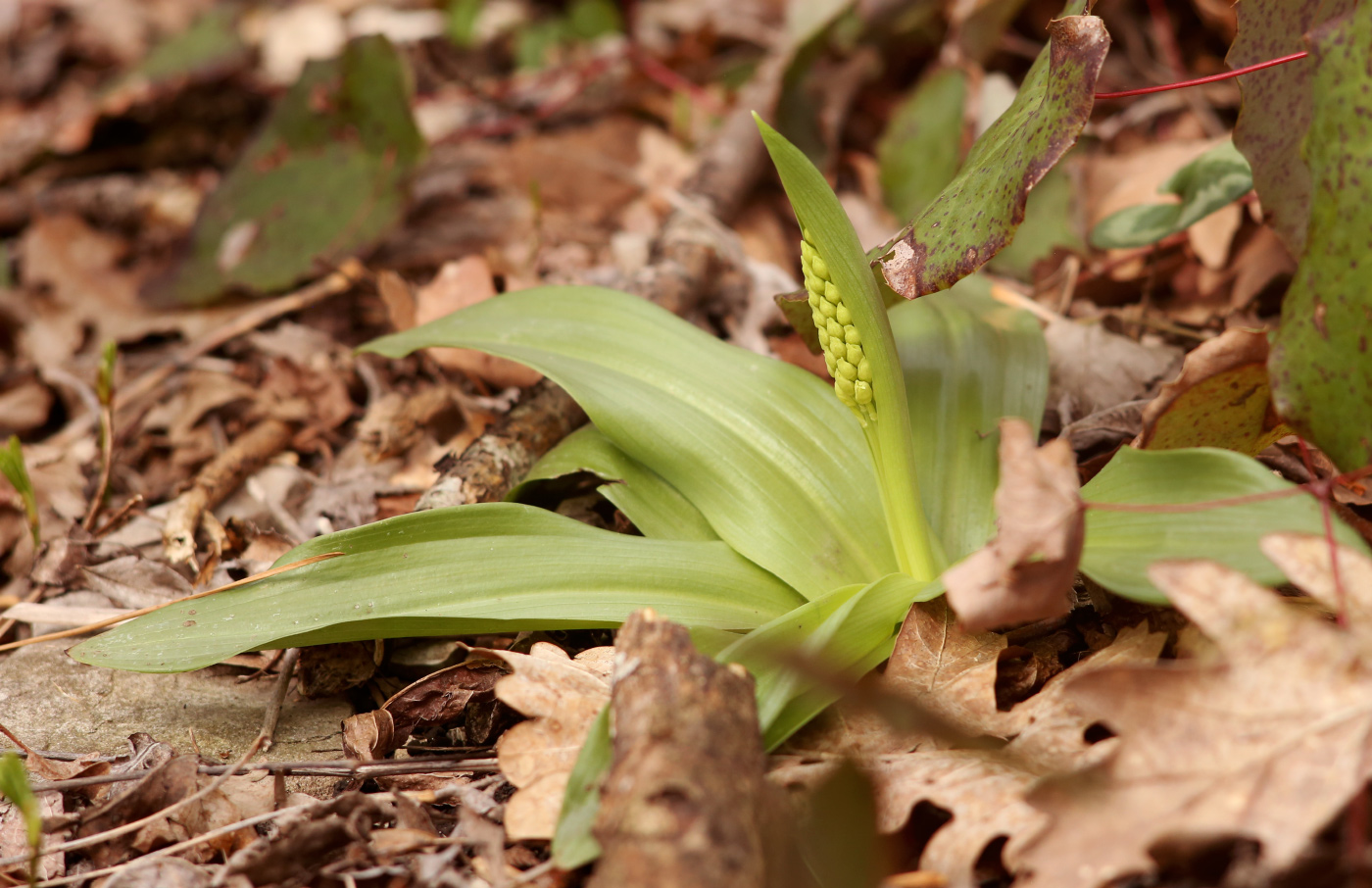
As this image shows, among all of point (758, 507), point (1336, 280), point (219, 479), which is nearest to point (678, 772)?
point (758, 507)

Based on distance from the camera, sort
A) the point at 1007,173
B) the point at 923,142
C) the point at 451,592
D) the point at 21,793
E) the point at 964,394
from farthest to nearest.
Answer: the point at 923,142, the point at 964,394, the point at 451,592, the point at 1007,173, the point at 21,793

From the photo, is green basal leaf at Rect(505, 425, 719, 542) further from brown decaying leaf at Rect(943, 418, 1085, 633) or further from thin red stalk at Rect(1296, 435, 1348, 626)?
thin red stalk at Rect(1296, 435, 1348, 626)

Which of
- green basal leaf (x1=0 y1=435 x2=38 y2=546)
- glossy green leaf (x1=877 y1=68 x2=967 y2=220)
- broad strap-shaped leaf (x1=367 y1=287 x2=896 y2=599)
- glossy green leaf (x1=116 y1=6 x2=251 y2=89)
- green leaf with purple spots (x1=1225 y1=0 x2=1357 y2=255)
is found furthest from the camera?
glossy green leaf (x1=116 y1=6 x2=251 y2=89)

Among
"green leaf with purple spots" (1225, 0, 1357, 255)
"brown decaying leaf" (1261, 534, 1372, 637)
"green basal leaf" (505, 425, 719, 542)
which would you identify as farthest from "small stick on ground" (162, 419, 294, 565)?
"green leaf with purple spots" (1225, 0, 1357, 255)

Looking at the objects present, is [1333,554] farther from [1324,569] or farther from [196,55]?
[196,55]

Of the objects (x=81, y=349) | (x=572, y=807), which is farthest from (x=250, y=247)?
(x=572, y=807)
